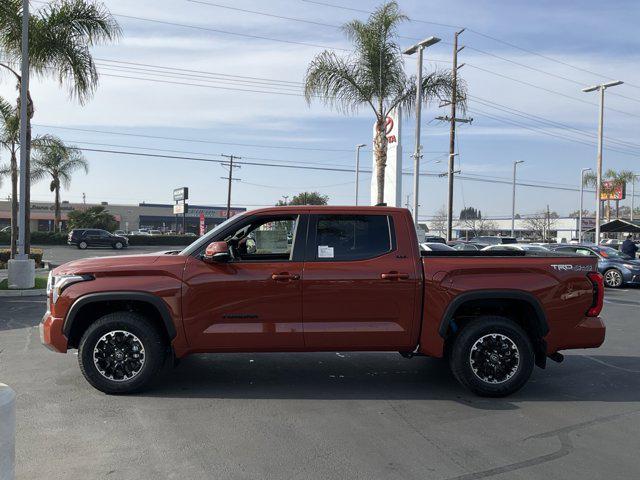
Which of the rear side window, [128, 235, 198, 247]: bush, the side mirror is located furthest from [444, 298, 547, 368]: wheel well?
[128, 235, 198, 247]: bush

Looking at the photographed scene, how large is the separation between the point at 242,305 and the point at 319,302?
77 centimetres

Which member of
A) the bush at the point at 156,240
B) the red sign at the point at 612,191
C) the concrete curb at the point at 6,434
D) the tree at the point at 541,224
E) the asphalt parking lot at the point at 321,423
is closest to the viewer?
the concrete curb at the point at 6,434

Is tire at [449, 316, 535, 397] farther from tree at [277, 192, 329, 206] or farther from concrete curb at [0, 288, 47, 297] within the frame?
tree at [277, 192, 329, 206]

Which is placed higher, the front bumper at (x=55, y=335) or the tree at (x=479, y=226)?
the tree at (x=479, y=226)

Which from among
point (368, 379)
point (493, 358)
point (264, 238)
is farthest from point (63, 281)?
point (493, 358)

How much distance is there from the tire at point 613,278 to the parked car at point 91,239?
116 feet

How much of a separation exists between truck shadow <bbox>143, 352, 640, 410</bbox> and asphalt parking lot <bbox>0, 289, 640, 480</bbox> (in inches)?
0.9

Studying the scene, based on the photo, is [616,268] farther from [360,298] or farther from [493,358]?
[360,298]

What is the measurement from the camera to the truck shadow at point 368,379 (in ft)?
19.6

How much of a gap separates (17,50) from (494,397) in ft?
51.2

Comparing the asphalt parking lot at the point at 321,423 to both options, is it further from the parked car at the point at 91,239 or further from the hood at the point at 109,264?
the parked car at the point at 91,239

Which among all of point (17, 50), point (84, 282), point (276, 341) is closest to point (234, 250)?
point (276, 341)

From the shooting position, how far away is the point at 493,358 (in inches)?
234

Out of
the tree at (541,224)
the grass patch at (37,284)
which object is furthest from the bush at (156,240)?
the tree at (541,224)
